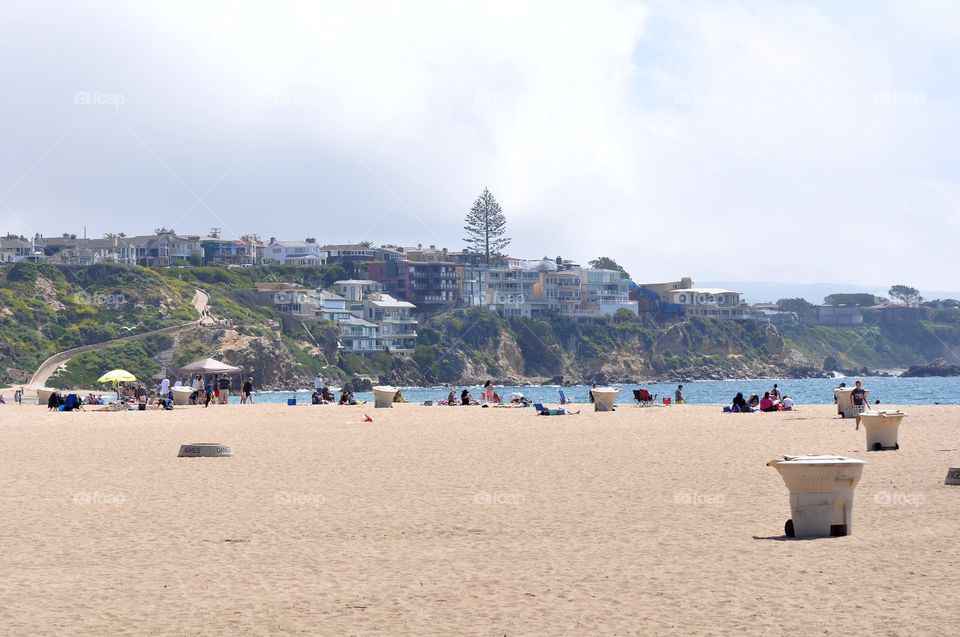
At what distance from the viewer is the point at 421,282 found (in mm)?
127688

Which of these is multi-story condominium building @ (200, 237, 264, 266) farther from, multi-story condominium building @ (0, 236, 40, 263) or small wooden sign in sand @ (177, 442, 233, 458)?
small wooden sign in sand @ (177, 442, 233, 458)

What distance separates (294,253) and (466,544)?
429 ft

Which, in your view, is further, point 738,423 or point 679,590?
point 738,423

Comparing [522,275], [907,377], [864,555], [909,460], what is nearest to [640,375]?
[522,275]

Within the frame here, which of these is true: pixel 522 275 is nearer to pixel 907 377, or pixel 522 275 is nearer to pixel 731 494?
pixel 907 377

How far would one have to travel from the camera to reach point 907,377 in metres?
136

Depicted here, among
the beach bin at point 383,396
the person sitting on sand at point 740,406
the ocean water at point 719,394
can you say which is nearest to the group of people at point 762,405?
the person sitting on sand at point 740,406

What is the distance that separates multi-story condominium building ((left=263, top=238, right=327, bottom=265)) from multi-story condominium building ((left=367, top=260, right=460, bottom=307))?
39.7 feet

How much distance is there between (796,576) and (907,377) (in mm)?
136096

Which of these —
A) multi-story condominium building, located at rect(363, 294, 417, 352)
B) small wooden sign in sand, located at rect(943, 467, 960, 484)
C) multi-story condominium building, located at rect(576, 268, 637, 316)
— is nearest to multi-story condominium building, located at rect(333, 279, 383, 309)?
multi-story condominium building, located at rect(363, 294, 417, 352)

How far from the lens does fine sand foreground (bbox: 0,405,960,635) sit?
7.74m

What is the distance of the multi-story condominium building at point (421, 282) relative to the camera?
127 m

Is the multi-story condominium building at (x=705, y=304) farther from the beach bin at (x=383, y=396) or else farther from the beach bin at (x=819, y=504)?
the beach bin at (x=819, y=504)

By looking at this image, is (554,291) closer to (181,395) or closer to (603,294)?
(603,294)
